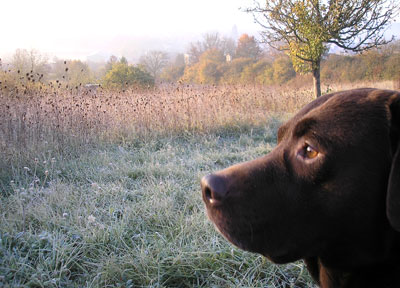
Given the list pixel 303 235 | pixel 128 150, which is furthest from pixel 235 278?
pixel 128 150

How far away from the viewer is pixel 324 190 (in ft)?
3.92

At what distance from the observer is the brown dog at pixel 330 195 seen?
116cm

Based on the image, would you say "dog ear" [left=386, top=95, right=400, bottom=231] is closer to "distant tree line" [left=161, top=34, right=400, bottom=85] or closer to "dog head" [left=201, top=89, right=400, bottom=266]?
"dog head" [left=201, top=89, right=400, bottom=266]

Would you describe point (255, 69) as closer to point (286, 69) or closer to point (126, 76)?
point (286, 69)

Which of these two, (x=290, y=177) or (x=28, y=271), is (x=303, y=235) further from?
(x=28, y=271)

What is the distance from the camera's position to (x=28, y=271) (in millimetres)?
2021

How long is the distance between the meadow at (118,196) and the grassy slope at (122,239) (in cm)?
1

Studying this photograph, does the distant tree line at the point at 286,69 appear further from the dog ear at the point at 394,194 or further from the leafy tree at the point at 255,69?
the dog ear at the point at 394,194

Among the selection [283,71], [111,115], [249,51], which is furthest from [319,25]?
[249,51]

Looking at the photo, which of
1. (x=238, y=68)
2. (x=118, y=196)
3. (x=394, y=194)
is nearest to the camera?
(x=394, y=194)

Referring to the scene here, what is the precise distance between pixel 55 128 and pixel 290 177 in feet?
15.6

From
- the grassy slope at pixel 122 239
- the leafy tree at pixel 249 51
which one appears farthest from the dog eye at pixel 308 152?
the leafy tree at pixel 249 51

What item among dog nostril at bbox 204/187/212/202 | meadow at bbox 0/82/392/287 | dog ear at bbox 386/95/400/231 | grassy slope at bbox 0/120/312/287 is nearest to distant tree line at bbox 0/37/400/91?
meadow at bbox 0/82/392/287

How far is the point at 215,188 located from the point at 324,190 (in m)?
0.44
